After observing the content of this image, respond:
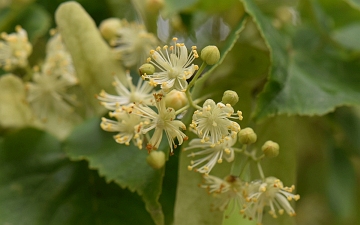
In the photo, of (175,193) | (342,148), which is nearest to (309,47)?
(342,148)

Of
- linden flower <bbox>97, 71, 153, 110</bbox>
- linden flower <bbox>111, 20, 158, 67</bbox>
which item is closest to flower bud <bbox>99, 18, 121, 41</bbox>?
linden flower <bbox>111, 20, 158, 67</bbox>

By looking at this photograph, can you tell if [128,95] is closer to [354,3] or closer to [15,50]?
[15,50]

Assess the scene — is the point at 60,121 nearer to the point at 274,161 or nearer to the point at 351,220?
the point at 274,161

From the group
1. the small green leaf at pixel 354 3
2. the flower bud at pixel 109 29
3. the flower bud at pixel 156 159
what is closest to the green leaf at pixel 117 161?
the flower bud at pixel 156 159

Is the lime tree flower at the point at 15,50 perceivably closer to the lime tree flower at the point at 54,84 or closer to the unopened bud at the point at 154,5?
the lime tree flower at the point at 54,84

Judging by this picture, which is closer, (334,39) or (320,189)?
(334,39)

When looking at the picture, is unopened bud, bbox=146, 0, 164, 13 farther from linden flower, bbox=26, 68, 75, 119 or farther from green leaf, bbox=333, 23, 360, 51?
green leaf, bbox=333, 23, 360, 51

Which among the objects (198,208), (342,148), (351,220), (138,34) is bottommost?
(351,220)
